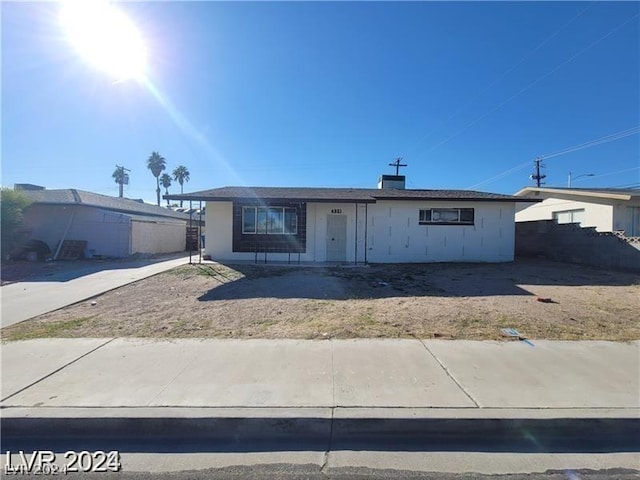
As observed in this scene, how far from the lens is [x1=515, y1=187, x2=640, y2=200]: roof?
1631 centimetres

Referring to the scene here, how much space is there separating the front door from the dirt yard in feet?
11.7

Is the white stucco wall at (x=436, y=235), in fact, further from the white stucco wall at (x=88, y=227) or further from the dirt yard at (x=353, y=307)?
the white stucco wall at (x=88, y=227)

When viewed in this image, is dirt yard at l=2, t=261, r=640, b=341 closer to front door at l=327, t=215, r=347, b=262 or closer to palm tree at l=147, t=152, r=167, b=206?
front door at l=327, t=215, r=347, b=262

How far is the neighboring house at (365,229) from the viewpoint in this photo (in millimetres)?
15617

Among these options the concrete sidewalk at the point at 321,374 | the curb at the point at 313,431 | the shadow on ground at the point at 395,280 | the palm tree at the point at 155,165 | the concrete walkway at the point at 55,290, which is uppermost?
the palm tree at the point at 155,165

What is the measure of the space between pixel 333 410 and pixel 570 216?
22585 mm

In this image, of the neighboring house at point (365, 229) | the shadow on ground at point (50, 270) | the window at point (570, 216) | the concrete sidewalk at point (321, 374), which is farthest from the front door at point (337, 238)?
the window at point (570, 216)

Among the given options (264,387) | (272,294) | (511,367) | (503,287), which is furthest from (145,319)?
(503,287)

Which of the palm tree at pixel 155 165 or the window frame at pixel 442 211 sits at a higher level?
the palm tree at pixel 155 165

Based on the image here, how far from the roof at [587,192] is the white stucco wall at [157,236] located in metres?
24.4

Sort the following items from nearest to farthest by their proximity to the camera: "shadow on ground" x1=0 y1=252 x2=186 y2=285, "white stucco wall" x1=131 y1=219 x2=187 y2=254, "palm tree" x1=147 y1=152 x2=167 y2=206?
1. "shadow on ground" x1=0 y1=252 x2=186 y2=285
2. "white stucco wall" x1=131 y1=219 x2=187 y2=254
3. "palm tree" x1=147 y1=152 x2=167 y2=206

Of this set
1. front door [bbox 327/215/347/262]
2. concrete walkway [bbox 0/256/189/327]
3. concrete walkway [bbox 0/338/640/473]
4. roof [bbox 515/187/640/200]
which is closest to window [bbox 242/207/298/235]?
front door [bbox 327/215/347/262]

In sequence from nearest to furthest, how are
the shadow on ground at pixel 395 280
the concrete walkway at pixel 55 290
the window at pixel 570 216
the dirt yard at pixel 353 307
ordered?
the dirt yard at pixel 353 307, the concrete walkway at pixel 55 290, the shadow on ground at pixel 395 280, the window at pixel 570 216

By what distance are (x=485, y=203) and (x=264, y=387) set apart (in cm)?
1536
